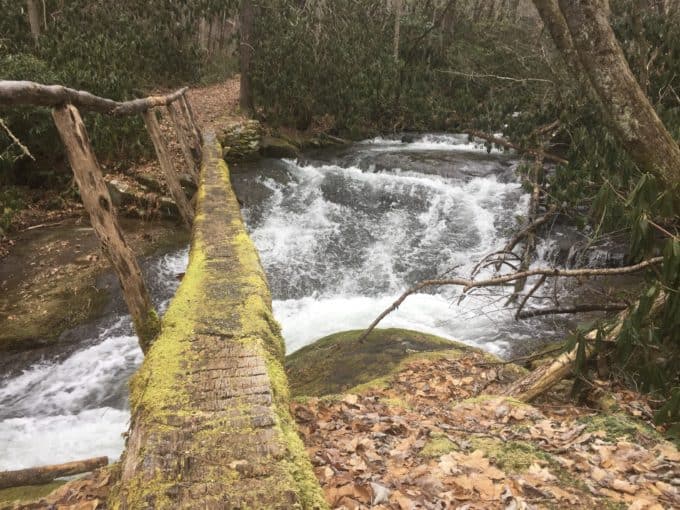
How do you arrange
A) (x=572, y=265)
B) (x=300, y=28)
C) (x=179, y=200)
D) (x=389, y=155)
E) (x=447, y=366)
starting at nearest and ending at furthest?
(x=447, y=366) < (x=179, y=200) < (x=572, y=265) < (x=389, y=155) < (x=300, y=28)

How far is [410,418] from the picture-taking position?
11.8ft

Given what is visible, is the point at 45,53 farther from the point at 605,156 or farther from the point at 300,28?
the point at 605,156

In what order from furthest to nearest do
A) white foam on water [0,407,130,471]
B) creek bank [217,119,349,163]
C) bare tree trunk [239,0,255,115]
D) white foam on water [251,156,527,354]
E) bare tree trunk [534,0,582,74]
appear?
bare tree trunk [239,0,255,115] < creek bank [217,119,349,163] < white foam on water [251,156,527,354] < white foam on water [0,407,130,471] < bare tree trunk [534,0,582,74]

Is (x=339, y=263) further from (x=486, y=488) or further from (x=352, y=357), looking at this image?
(x=486, y=488)

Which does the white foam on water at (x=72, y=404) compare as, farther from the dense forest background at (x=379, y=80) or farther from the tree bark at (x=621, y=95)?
the tree bark at (x=621, y=95)

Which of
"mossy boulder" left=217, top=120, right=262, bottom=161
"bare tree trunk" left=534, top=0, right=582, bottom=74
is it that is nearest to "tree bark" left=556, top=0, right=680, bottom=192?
"bare tree trunk" left=534, top=0, right=582, bottom=74

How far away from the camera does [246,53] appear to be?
15.7 meters

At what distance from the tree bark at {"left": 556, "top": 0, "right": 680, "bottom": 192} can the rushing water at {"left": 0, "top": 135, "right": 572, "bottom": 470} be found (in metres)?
2.37

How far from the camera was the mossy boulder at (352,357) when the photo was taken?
201 inches

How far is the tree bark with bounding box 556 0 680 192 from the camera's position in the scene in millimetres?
3826

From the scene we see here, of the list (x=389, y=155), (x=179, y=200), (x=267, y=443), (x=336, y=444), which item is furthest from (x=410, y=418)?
(x=389, y=155)

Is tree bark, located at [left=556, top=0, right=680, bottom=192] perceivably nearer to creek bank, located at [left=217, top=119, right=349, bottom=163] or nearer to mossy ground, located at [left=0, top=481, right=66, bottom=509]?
mossy ground, located at [left=0, top=481, right=66, bottom=509]

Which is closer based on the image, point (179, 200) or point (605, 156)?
point (179, 200)

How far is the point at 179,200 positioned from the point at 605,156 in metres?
7.10
